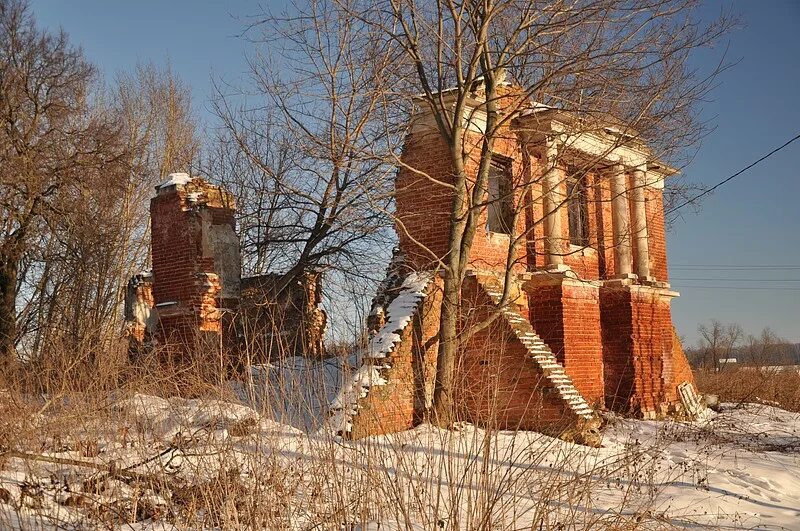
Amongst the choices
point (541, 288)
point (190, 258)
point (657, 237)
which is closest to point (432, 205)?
point (541, 288)

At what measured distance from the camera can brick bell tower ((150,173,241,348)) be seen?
12.9m

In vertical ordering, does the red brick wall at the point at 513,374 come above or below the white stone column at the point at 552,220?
below

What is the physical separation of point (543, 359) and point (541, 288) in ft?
7.19

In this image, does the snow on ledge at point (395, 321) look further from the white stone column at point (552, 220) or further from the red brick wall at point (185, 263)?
the red brick wall at point (185, 263)

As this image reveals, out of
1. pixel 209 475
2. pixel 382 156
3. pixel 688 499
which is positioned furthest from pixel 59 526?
pixel 382 156

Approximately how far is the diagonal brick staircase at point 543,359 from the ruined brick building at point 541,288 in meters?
0.02

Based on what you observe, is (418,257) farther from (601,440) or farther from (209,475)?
(209,475)

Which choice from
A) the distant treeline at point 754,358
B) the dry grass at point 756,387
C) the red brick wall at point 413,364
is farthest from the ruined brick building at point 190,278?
the distant treeline at point 754,358

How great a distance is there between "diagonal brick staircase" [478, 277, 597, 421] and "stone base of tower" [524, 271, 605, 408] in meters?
1.27

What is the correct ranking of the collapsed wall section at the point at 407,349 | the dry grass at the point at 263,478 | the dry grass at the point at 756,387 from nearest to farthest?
the dry grass at the point at 263,478 → the collapsed wall section at the point at 407,349 → the dry grass at the point at 756,387

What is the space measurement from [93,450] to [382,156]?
5.70 meters

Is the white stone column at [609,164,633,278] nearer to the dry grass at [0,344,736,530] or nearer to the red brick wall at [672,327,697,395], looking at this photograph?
Result: the red brick wall at [672,327,697,395]

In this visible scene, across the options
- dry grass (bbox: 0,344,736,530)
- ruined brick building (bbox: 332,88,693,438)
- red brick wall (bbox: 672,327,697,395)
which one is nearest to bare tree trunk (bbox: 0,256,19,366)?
ruined brick building (bbox: 332,88,693,438)

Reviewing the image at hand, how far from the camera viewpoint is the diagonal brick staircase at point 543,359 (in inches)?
404
